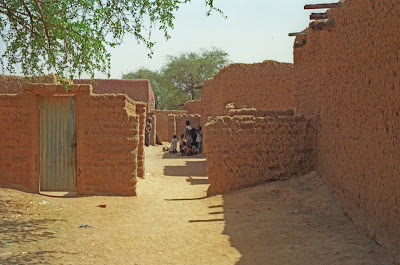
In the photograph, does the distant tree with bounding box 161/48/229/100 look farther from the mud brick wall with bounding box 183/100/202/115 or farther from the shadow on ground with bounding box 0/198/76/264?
the shadow on ground with bounding box 0/198/76/264

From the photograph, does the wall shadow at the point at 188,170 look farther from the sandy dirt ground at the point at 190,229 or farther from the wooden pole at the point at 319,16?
the wooden pole at the point at 319,16

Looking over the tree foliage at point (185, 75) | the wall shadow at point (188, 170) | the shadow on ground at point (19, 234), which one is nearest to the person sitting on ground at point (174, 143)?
the wall shadow at point (188, 170)

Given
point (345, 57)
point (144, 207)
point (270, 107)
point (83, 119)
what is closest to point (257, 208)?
point (144, 207)

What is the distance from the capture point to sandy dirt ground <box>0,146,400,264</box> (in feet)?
14.2

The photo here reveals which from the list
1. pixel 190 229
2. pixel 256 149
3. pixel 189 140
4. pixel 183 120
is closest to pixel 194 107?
pixel 183 120

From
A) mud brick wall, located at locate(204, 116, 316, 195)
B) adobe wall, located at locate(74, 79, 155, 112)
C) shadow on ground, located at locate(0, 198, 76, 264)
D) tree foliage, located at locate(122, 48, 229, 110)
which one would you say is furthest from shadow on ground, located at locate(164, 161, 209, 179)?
tree foliage, located at locate(122, 48, 229, 110)

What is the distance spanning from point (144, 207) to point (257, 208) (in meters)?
2.14

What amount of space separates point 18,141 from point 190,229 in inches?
163

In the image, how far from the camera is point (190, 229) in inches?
227

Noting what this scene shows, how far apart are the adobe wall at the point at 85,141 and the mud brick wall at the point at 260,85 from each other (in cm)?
566

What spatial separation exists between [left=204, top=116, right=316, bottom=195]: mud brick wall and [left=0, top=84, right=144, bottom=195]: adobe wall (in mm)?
1728

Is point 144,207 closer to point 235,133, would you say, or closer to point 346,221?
point 235,133

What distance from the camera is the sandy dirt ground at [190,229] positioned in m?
4.32

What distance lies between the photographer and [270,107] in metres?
12.4
